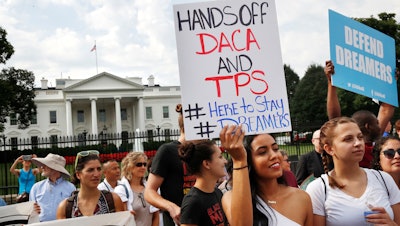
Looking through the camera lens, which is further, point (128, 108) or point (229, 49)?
point (128, 108)

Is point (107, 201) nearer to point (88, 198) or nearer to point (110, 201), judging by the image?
point (110, 201)

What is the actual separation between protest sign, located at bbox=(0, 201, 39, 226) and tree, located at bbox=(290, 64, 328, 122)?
5135 cm

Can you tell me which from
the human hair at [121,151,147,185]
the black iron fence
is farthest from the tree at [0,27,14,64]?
the human hair at [121,151,147,185]

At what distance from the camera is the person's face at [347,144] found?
2.55 meters

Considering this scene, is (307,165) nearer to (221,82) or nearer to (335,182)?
(335,182)

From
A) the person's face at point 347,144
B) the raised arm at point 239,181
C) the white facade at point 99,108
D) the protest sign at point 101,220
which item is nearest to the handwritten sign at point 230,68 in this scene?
the raised arm at point 239,181

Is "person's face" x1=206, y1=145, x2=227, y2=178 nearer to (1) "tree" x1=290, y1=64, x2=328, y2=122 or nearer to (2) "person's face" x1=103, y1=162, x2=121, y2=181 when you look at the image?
(2) "person's face" x1=103, y1=162, x2=121, y2=181

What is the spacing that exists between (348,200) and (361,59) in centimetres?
181

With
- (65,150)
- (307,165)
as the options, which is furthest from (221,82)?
(65,150)

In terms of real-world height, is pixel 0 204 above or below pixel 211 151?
below

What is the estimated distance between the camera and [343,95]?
40344 millimetres

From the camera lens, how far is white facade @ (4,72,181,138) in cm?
6775

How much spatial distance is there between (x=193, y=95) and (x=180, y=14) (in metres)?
0.49

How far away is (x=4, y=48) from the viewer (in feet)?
104
